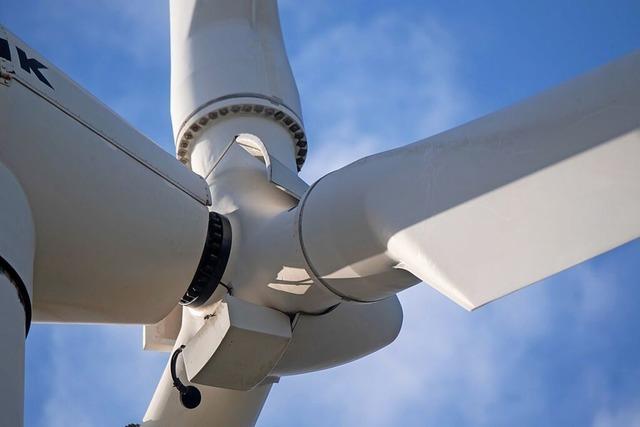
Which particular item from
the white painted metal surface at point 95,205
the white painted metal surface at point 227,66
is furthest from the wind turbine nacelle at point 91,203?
the white painted metal surface at point 227,66

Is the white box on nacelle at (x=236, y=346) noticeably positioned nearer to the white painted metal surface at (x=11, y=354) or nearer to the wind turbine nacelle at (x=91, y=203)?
the wind turbine nacelle at (x=91, y=203)

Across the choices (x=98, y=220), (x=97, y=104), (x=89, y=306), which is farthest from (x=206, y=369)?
(x=97, y=104)

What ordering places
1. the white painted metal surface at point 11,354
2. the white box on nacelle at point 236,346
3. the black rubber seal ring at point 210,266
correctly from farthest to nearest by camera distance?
the black rubber seal ring at point 210,266 → the white box on nacelle at point 236,346 → the white painted metal surface at point 11,354

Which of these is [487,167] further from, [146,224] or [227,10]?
[227,10]

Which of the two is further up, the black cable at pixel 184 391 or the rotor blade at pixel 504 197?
the rotor blade at pixel 504 197

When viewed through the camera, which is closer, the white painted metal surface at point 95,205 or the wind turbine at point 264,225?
the wind turbine at point 264,225
